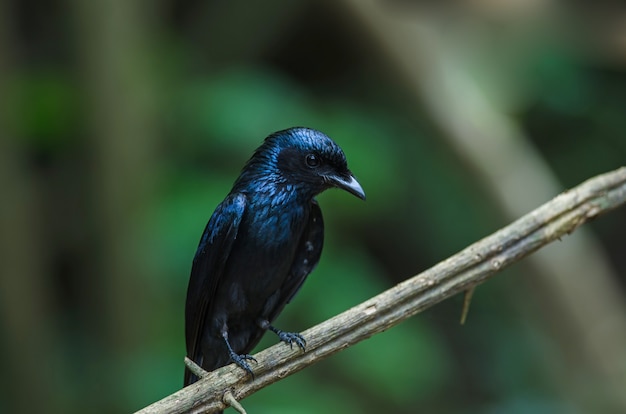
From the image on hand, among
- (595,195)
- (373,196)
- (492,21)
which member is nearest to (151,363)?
(373,196)

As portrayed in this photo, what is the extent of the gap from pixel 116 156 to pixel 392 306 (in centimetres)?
279

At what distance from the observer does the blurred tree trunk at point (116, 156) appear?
5.36 m

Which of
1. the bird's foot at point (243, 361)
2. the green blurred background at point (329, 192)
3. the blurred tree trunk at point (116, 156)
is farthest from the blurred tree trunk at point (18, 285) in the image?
the bird's foot at point (243, 361)

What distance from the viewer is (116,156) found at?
5.39m

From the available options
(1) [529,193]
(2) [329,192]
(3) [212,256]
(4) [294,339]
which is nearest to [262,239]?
(3) [212,256]

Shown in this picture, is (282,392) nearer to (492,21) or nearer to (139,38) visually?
(139,38)

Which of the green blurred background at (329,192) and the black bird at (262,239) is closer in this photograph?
the black bird at (262,239)

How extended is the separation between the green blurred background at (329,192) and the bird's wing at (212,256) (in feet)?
5.40

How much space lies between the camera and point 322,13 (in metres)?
6.77

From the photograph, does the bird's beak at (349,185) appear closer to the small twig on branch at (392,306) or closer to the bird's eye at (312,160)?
the bird's eye at (312,160)

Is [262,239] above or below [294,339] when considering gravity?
above

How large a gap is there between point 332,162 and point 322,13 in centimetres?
372

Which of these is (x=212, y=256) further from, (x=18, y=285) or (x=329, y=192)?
(x=18, y=285)

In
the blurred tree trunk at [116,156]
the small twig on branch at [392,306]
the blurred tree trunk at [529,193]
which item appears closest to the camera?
the small twig on branch at [392,306]
